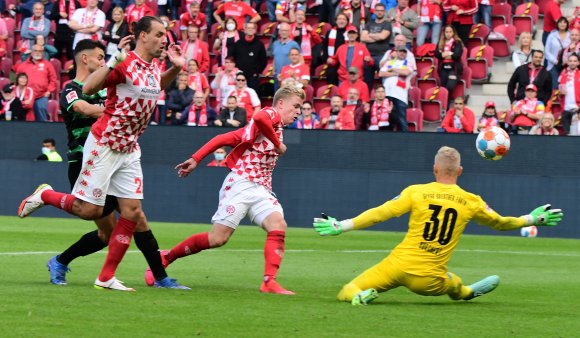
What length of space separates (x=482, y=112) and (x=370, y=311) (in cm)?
1620

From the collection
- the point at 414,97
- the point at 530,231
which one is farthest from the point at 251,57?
the point at 530,231

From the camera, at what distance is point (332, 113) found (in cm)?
2452

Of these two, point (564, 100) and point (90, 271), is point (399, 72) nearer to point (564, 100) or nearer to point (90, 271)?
point (564, 100)

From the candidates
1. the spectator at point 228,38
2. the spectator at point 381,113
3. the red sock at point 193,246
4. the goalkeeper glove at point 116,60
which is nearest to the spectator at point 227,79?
the spectator at point 228,38

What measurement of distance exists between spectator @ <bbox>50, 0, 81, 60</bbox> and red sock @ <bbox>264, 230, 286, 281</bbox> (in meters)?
18.1

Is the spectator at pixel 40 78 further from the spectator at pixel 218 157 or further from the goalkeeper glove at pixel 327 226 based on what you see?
the goalkeeper glove at pixel 327 226

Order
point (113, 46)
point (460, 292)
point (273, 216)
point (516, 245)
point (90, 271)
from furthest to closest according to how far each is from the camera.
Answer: point (113, 46)
point (516, 245)
point (90, 271)
point (273, 216)
point (460, 292)

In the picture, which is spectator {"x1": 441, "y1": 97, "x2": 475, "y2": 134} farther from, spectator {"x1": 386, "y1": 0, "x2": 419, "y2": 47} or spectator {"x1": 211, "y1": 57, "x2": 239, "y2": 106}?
spectator {"x1": 211, "y1": 57, "x2": 239, "y2": 106}

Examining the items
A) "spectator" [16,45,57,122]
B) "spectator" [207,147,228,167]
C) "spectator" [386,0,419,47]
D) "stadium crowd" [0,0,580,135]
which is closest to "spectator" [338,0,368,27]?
"stadium crowd" [0,0,580,135]

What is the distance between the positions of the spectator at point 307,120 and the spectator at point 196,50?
118 inches

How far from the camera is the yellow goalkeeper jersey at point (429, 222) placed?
32.4 feet

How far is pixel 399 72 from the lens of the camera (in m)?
24.1

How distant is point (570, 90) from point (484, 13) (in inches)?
131

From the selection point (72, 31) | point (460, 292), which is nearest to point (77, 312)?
point (460, 292)
